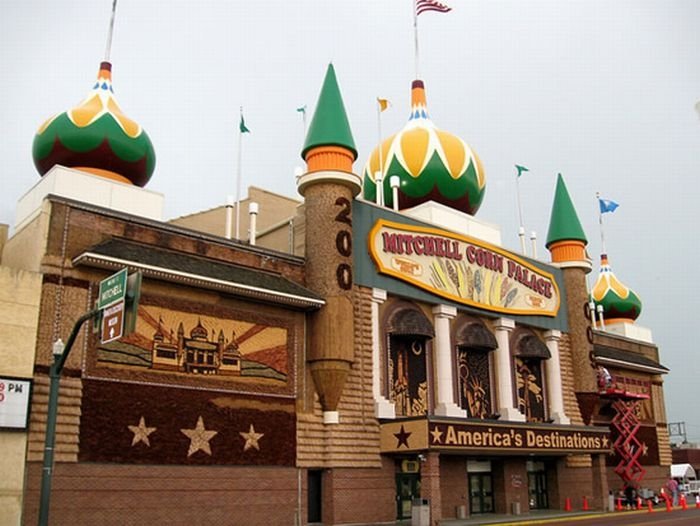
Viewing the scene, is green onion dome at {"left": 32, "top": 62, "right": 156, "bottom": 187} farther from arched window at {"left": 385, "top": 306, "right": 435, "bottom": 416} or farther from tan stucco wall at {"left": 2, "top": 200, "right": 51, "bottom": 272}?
arched window at {"left": 385, "top": 306, "right": 435, "bottom": 416}

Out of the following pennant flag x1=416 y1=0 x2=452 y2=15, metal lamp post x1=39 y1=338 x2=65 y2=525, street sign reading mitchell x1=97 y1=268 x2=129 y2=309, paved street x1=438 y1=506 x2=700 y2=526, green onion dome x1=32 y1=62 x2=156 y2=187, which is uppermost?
pennant flag x1=416 y1=0 x2=452 y2=15

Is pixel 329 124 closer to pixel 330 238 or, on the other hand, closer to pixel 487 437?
pixel 330 238

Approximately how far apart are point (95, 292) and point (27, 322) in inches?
99.3

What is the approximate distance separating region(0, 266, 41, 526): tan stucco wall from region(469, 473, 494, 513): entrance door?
22.0 m

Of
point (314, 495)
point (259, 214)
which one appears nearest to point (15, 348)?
point (314, 495)

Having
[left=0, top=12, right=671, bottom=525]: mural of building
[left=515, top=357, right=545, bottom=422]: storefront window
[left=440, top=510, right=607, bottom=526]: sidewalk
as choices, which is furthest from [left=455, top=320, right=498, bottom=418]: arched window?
[left=440, top=510, right=607, bottom=526]: sidewalk

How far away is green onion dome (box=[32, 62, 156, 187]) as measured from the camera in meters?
30.6

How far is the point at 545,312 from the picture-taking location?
4384 cm

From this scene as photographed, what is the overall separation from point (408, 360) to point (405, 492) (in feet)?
19.4

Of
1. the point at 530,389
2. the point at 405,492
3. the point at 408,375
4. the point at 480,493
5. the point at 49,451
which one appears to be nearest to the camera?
the point at 49,451

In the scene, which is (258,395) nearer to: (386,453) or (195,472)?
(195,472)

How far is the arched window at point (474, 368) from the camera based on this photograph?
38.4 m

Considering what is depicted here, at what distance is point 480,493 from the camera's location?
38500 millimetres

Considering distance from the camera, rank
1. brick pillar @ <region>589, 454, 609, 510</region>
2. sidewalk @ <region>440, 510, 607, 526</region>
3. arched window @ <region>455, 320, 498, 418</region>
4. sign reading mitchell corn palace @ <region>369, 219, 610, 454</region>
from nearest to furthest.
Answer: sign reading mitchell corn palace @ <region>369, 219, 610, 454</region> → sidewalk @ <region>440, 510, 607, 526</region> → arched window @ <region>455, 320, 498, 418</region> → brick pillar @ <region>589, 454, 609, 510</region>
